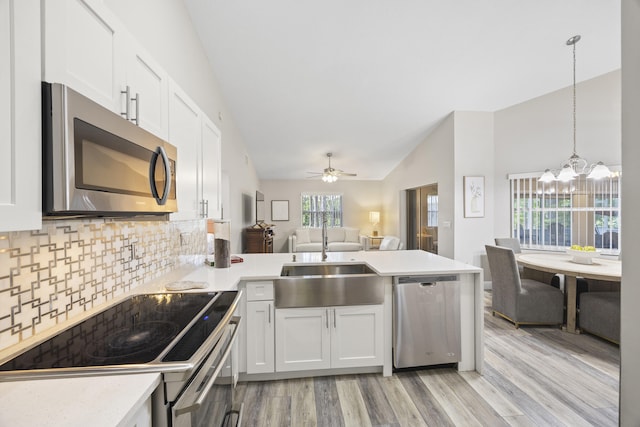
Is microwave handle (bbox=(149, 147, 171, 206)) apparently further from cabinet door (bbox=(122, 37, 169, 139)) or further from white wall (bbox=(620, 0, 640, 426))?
white wall (bbox=(620, 0, 640, 426))

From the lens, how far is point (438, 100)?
419cm

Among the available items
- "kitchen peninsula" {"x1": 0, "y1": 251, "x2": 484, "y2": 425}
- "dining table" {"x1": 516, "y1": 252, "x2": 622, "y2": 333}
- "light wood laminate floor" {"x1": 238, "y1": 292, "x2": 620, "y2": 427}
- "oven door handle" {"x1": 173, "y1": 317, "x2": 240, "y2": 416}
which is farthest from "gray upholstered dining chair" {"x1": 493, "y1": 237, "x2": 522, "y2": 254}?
"oven door handle" {"x1": 173, "y1": 317, "x2": 240, "y2": 416}

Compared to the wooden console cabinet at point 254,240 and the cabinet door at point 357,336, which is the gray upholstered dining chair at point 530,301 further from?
the wooden console cabinet at point 254,240

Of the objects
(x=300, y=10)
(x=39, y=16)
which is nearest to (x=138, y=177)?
(x=39, y=16)

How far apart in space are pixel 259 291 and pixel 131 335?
1.17 meters

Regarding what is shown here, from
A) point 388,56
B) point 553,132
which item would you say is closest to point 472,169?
point 553,132

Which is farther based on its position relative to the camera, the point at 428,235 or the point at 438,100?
the point at 428,235

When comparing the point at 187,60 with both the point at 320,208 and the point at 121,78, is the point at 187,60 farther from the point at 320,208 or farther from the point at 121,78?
the point at 320,208

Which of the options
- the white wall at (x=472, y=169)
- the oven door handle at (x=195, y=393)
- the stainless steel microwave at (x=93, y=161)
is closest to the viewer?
the stainless steel microwave at (x=93, y=161)

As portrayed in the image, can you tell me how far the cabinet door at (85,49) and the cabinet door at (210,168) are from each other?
103 cm

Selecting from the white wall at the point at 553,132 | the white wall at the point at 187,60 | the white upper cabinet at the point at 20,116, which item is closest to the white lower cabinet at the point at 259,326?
the white upper cabinet at the point at 20,116

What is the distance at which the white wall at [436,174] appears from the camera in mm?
4656

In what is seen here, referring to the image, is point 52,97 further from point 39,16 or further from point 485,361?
point 485,361

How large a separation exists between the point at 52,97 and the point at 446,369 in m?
2.93
